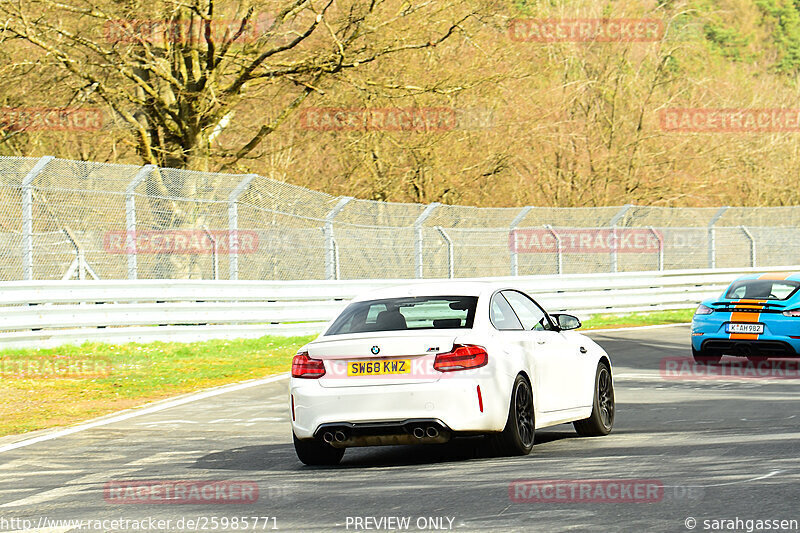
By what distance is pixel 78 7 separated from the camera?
23688mm

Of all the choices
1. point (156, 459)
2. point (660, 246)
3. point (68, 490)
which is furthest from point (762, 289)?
point (660, 246)

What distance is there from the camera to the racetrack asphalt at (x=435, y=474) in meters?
6.41

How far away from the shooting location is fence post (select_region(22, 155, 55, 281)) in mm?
17422

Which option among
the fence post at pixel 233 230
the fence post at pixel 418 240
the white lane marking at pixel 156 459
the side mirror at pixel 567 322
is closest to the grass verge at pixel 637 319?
the fence post at pixel 418 240

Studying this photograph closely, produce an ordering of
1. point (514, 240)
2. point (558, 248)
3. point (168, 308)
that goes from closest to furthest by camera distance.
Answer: point (168, 308), point (514, 240), point (558, 248)

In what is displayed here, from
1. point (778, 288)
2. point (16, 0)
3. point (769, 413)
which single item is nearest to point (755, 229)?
point (778, 288)

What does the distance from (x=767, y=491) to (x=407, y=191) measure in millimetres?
29285

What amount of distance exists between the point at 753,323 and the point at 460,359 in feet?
27.7

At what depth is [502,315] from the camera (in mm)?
9148

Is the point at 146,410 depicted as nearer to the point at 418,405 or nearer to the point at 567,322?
the point at 567,322

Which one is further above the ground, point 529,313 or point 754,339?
point 529,313

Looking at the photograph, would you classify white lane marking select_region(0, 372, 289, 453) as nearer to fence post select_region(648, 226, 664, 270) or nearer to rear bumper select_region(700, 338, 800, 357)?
rear bumper select_region(700, 338, 800, 357)

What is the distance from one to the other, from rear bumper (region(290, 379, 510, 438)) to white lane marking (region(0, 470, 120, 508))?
1495mm

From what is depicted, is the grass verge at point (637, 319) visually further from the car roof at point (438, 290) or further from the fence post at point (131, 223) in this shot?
the car roof at point (438, 290)
